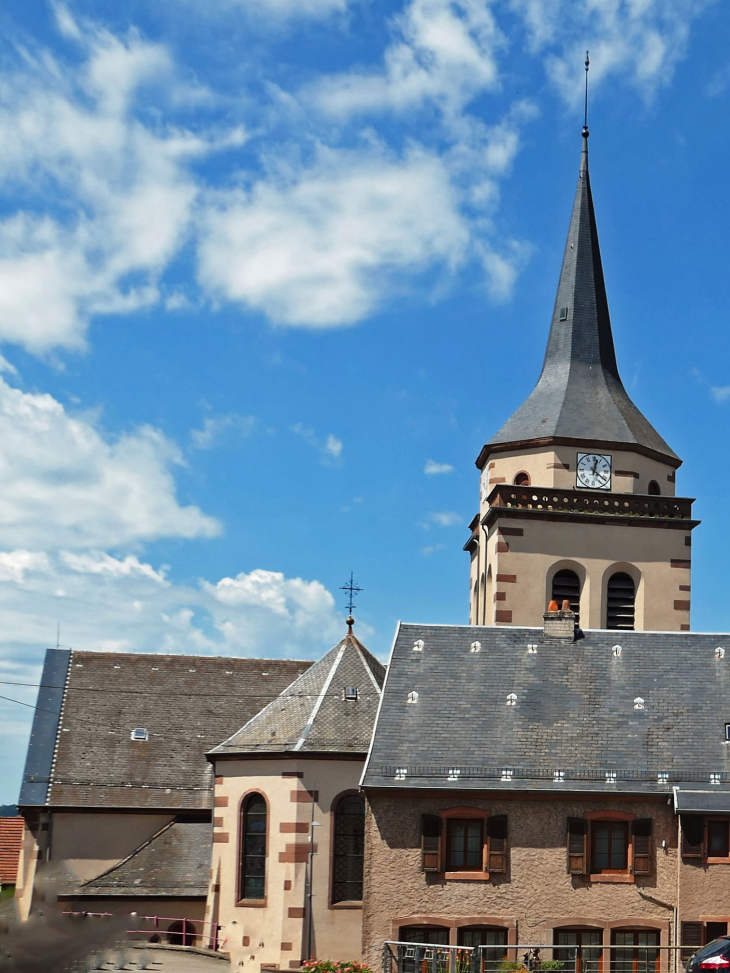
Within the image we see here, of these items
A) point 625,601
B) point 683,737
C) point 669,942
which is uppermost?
point 625,601

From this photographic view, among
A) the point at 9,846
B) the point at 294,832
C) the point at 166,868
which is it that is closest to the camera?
the point at 294,832

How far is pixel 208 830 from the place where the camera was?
120 ft

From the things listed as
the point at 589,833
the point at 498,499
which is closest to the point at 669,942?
the point at 589,833

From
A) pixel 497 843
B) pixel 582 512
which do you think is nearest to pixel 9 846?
pixel 582 512

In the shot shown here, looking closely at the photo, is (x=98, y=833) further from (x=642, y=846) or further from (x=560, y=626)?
(x=642, y=846)

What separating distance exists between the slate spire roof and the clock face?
585mm

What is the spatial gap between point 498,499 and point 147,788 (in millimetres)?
14722

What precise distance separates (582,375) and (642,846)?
18674 mm

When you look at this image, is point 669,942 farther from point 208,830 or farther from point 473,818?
point 208,830

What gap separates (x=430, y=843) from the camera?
85.8 ft

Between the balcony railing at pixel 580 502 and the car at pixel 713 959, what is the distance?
1746 centimetres

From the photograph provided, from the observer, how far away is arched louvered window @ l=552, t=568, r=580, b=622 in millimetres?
36647

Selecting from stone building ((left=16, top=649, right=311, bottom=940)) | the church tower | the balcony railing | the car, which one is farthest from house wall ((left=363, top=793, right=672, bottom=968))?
the balcony railing

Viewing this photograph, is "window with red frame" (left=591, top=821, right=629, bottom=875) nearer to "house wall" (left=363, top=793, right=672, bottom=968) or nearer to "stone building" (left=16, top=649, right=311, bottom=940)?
"house wall" (left=363, top=793, right=672, bottom=968)
